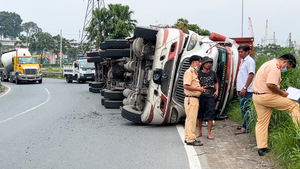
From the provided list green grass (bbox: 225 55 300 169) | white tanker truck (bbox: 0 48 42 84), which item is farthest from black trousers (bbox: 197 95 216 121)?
white tanker truck (bbox: 0 48 42 84)

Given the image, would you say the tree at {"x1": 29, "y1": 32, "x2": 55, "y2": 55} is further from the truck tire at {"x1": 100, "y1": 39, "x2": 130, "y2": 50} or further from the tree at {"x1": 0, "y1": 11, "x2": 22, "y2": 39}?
the truck tire at {"x1": 100, "y1": 39, "x2": 130, "y2": 50}

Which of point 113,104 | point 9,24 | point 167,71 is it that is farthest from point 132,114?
point 9,24

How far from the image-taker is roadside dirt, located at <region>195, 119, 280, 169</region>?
559 centimetres

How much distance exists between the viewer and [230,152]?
641 cm

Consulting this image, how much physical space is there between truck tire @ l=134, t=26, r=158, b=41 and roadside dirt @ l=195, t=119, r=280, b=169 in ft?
8.37

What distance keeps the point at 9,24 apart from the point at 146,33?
135 m

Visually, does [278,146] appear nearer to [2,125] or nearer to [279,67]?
[279,67]

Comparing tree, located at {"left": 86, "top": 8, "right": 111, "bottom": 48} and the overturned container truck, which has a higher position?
tree, located at {"left": 86, "top": 8, "right": 111, "bottom": 48}

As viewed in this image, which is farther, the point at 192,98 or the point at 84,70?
the point at 84,70

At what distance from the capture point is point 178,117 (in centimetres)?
883

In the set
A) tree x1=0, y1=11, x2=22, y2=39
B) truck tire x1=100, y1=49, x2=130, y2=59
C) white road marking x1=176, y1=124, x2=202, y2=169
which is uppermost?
tree x1=0, y1=11, x2=22, y2=39

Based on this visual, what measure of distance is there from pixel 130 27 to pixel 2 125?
1138 inches

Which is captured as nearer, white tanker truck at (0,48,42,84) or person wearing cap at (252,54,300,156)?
person wearing cap at (252,54,300,156)

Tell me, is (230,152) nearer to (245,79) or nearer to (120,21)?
(245,79)
